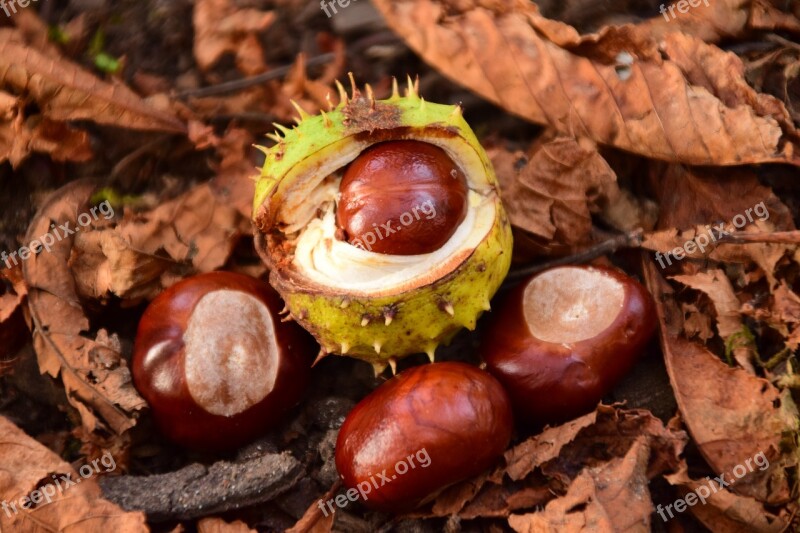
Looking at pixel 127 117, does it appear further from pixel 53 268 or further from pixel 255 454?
pixel 255 454

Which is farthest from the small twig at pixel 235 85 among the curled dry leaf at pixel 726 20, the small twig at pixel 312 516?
the small twig at pixel 312 516

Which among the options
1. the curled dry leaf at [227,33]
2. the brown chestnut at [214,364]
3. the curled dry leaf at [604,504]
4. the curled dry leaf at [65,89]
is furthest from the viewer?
the curled dry leaf at [227,33]

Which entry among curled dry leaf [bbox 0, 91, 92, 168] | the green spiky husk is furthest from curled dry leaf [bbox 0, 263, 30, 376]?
the green spiky husk

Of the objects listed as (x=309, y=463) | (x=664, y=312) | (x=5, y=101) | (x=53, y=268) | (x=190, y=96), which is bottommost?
(x=309, y=463)

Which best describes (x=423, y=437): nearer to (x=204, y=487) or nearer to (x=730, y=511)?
(x=204, y=487)

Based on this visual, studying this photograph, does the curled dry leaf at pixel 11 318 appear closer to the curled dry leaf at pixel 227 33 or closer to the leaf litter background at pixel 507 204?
the leaf litter background at pixel 507 204

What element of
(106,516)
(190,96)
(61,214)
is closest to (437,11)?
(190,96)

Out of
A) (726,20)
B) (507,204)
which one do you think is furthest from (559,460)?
(726,20)
